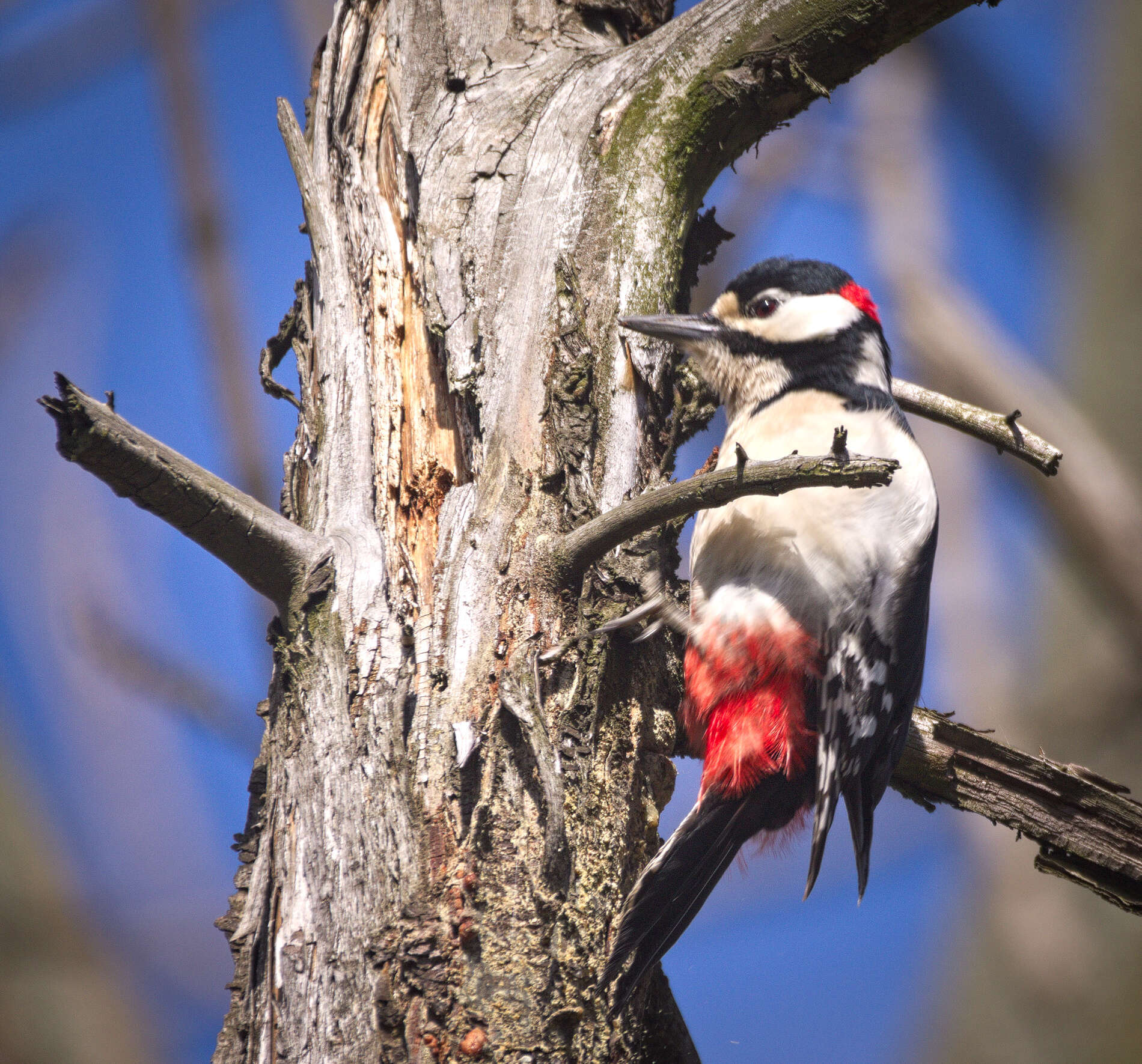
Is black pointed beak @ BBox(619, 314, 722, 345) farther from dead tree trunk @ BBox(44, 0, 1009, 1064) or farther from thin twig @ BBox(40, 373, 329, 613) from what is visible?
thin twig @ BBox(40, 373, 329, 613)

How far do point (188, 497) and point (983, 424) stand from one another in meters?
1.63

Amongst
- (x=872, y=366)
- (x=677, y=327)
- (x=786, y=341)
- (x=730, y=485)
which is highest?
(x=786, y=341)

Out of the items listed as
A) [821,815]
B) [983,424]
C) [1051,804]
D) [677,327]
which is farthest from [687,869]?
[983,424]

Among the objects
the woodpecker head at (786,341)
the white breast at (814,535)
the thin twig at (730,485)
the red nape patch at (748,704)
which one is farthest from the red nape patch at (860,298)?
the thin twig at (730,485)

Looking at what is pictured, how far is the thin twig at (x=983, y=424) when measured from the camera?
6.91 feet

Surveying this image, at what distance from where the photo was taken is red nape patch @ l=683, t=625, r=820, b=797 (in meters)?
2.08

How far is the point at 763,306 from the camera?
2506 mm

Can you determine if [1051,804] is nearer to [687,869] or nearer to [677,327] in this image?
[687,869]

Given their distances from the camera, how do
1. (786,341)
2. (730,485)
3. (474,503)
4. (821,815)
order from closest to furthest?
(730,485)
(474,503)
(821,815)
(786,341)

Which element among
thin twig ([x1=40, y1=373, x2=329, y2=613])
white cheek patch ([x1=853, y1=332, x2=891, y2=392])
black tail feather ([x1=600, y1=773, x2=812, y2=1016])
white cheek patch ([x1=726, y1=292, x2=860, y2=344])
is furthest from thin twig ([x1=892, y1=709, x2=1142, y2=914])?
thin twig ([x1=40, y1=373, x2=329, y2=613])

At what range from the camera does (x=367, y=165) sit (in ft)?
7.08

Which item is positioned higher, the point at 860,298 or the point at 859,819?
the point at 860,298

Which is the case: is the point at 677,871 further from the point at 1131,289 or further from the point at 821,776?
the point at 1131,289

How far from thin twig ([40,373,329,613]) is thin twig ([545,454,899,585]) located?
47 centimetres
